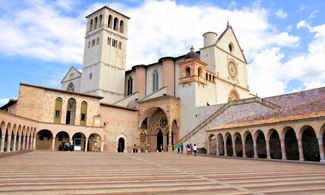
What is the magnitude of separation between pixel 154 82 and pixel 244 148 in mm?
23068

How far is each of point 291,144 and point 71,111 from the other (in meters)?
22.9

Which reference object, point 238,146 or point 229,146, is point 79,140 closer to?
point 229,146

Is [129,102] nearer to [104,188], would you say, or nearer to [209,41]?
[209,41]

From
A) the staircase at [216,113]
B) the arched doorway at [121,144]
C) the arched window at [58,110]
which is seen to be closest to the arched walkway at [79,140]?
the arched window at [58,110]

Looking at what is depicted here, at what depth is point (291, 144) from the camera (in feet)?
59.0

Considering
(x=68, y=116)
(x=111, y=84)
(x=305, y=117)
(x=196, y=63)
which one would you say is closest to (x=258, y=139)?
(x=305, y=117)

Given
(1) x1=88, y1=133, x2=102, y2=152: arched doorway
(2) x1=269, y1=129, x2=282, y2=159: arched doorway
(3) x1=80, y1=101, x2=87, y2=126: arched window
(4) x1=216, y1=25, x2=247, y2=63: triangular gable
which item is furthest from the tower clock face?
(3) x1=80, y1=101, x2=87, y2=126: arched window

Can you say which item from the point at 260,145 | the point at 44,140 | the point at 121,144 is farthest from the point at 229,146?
the point at 44,140

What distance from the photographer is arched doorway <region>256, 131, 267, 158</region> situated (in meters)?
20.2

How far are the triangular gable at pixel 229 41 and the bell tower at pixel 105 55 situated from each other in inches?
708

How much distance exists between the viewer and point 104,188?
559 centimetres

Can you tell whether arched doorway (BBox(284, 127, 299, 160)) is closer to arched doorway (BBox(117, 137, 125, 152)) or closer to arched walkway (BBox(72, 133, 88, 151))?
arched walkway (BBox(72, 133, 88, 151))

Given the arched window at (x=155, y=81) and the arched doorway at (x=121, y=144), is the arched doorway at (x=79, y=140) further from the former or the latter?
the arched window at (x=155, y=81)

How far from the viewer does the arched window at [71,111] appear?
29336mm
